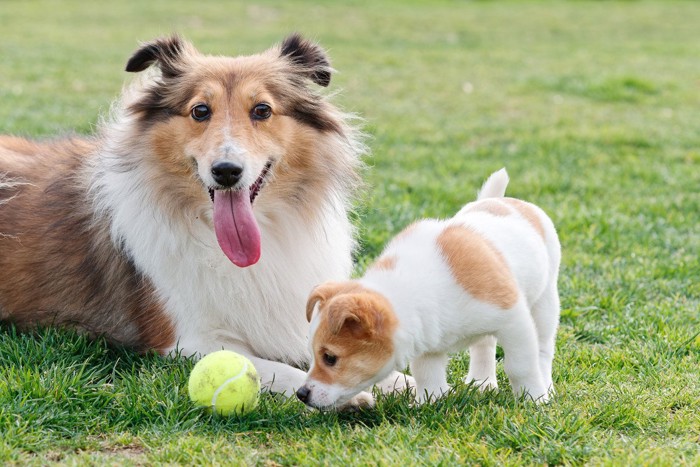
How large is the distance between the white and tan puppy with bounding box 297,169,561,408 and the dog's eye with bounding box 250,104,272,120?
34.4 inches

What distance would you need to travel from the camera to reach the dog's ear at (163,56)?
4384 mm

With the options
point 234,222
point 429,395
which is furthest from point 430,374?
point 234,222

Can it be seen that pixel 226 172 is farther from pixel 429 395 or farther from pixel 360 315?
pixel 429 395

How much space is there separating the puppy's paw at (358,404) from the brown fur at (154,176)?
996 mm

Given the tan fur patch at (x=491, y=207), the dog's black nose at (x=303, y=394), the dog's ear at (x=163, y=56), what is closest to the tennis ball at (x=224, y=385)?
the dog's black nose at (x=303, y=394)

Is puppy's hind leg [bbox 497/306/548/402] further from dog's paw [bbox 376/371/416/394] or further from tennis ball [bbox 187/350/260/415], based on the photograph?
tennis ball [bbox 187/350/260/415]

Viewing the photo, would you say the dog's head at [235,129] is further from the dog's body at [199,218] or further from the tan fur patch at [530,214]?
the tan fur patch at [530,214]

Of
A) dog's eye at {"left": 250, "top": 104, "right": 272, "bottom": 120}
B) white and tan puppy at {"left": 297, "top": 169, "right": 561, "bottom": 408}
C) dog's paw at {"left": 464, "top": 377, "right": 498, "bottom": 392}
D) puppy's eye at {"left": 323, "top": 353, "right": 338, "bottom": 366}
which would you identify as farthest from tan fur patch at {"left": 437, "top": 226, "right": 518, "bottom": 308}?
dog's eye at {"left": 250, "top": 104, "right": 272, "bottom": 120}

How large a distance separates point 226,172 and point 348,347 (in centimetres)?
99

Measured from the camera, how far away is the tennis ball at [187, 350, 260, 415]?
362 cm

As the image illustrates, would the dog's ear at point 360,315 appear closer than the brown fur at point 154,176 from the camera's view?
Yes

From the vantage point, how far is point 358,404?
12.6 feet

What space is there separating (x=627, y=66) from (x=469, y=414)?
12.5m

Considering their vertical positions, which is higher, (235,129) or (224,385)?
(235,129)
